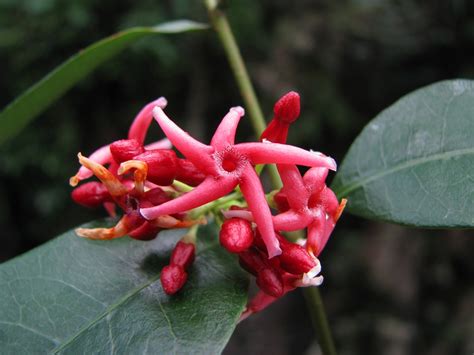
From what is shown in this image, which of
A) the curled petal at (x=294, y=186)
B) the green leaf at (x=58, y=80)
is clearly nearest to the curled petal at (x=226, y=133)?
the curled petal at (x=294, y=186)

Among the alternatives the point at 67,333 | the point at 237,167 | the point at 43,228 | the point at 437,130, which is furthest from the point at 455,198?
the point at 43,228

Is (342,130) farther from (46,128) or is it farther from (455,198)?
(455,198)

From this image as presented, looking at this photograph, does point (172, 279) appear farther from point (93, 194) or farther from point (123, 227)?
point (93, 194)

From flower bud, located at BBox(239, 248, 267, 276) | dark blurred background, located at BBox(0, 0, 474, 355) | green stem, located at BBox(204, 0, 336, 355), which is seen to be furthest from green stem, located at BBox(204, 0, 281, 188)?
dark blurred background, located at BBox(0, 0, 474, 355)

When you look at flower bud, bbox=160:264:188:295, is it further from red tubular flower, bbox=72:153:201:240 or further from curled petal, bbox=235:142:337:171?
curled petal, bbox=235:142:337:171

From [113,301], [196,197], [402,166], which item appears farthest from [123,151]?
[402,166]

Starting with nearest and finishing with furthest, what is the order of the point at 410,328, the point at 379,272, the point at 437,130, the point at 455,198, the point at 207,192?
the point at 207,192 → the point at 455,198 → the point at 437,130 → the point at 410,328 → the point at 379,272
